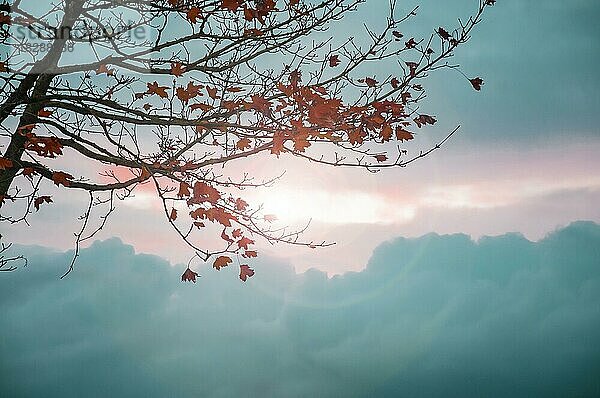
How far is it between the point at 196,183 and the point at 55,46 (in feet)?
10.4

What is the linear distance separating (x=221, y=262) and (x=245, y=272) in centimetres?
25

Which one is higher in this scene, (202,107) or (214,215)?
(202,107)

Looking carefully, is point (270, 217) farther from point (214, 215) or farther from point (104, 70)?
point (104, 70)

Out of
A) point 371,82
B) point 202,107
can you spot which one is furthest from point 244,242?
point 371,82

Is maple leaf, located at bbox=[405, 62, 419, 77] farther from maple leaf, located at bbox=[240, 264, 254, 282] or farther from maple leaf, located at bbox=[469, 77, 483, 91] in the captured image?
maple leaf, located at bbox=[240, 264, 254, 282]

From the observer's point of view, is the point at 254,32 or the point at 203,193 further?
the point at 254,32

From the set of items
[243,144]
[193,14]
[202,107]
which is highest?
[193,14]

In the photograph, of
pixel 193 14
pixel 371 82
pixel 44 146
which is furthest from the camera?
pixel 371 82

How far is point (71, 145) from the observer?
637 centimetres

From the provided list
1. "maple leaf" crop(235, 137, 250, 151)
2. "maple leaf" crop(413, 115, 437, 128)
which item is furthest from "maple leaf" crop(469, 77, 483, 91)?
"maple leaf" crop(235, 137, 250, 151)

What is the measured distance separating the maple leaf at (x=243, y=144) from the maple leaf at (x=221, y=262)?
1295 millimetres

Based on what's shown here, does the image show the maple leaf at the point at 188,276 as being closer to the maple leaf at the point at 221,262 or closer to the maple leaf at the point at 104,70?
the maple leaf at the point at 221,262

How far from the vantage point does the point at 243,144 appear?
19.9 feet

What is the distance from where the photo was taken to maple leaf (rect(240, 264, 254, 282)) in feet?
17.4
